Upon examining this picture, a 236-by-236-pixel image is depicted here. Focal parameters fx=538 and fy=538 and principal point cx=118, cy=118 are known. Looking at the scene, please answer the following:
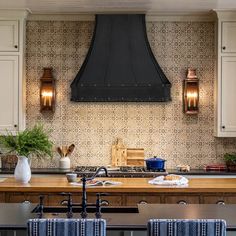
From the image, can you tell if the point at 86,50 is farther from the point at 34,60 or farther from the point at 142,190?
the point at 142,190

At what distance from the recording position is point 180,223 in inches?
103

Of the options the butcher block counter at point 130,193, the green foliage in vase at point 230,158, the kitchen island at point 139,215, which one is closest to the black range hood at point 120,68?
the green foliage in vase at point 230,158

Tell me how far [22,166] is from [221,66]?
9.30 feet

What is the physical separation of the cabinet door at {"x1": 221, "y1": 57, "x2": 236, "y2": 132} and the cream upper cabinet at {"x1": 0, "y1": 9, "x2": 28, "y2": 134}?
7.78 feet

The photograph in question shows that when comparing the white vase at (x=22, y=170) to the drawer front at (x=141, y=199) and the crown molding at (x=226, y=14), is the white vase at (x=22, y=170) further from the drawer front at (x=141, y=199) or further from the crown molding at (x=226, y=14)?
the crown molding at (x=226, y=14)

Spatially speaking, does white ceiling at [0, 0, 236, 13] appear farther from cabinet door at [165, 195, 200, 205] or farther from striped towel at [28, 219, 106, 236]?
striped towel at [28, 219, 106, 236]

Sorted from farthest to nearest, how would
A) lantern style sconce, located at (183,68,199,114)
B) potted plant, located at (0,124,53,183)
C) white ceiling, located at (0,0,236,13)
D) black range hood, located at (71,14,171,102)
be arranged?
lantern style sconce, located at (183,68,199,114), black range hood, located at (71,14,171,102), white ceiling, located at (0,0,236,13), potted plant, located at (0,124,53,183)

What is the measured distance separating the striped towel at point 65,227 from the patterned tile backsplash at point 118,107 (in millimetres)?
4022

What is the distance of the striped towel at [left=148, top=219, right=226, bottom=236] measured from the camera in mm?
A: 2611

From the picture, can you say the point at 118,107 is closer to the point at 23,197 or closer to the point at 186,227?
the point at 23,197

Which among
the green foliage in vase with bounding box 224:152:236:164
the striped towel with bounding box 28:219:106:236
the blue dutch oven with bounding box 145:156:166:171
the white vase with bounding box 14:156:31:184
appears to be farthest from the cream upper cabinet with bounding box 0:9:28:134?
the striped towel with bounding box 28:219:106:236

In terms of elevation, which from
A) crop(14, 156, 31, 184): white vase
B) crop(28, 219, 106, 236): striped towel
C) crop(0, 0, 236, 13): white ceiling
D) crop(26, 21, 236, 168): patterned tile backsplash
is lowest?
crop(28, 219, 106, 236): striped towel

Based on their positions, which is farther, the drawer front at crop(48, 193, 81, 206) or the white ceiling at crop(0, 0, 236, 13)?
the white ceiling at crop(0, 0, 236, 13)

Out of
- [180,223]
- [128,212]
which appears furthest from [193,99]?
[180,223]
